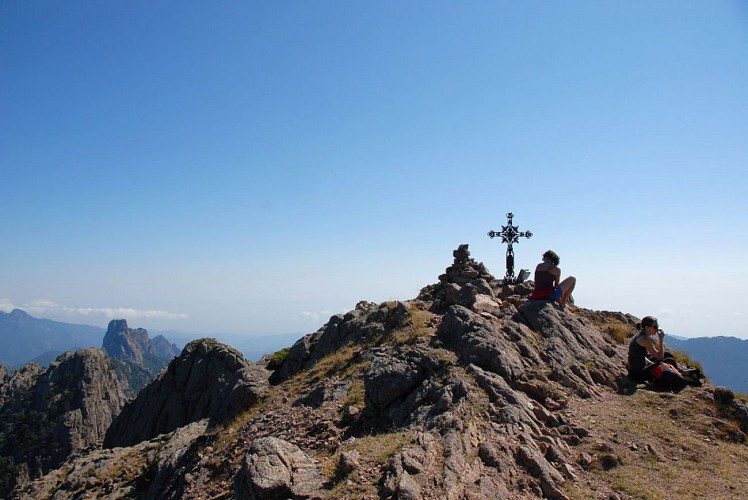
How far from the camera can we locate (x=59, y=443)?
10494cm

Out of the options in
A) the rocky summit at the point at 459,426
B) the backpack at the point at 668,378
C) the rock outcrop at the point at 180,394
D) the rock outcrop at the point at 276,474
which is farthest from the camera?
the rock outcrop at the point at 180,394

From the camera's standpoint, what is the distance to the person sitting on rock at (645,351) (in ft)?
54.3

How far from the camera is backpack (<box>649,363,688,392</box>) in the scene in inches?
619


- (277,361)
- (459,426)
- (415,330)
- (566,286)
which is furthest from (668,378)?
(277,361)

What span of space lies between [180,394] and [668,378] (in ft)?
136

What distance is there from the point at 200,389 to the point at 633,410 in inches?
1506

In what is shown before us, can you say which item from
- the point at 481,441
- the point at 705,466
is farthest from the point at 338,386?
the point at 705,466

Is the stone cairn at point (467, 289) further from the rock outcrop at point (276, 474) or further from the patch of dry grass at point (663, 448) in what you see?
the rock outcrop at point (276, 474)

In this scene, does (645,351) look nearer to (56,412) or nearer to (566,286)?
(566,286)

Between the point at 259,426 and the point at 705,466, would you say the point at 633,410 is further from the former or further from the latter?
the point at 259,426

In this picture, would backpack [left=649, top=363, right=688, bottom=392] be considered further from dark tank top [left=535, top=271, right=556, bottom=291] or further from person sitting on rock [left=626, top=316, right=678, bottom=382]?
dark tank top [left=535, top=271, right=556, bottom=291]

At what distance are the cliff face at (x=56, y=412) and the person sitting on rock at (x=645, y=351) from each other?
394 ft

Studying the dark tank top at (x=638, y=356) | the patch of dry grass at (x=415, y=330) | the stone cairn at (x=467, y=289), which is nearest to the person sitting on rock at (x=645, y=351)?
the dark tank top at (x=638, y=356)

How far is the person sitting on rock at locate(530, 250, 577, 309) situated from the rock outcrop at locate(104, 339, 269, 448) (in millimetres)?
27517
